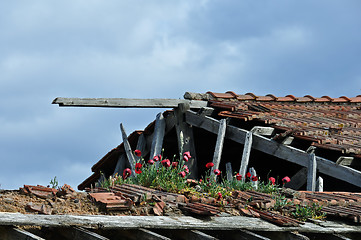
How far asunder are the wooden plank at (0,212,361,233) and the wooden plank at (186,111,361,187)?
10.7ft

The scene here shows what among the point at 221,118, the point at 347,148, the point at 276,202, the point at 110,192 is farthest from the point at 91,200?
the point at 221,118

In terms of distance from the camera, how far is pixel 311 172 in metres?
9.90

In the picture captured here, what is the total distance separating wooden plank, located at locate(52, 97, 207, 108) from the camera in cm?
1062

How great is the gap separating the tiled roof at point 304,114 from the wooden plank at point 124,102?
20cm

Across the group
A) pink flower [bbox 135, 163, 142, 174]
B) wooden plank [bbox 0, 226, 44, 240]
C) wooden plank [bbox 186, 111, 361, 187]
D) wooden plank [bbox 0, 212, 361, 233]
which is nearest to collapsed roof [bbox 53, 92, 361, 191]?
wooden plank [bbox 186, 111, 361, 187]

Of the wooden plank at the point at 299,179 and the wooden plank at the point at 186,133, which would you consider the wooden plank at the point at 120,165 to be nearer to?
the wooden plank at the point at 186,133

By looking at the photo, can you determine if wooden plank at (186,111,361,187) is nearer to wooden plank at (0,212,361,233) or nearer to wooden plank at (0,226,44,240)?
wooden plank at (0,212,361,233)

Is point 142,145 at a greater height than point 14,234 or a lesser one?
greater

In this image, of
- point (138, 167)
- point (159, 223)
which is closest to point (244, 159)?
point (138, 167)

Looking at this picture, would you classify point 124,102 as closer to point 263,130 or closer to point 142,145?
point 142,145

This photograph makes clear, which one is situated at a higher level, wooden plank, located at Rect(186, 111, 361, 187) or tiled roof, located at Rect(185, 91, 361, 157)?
tiled roof, located at Rect(185, 91, 361, 157)

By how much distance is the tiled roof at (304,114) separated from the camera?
10508 millimetres

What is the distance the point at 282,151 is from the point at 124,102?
3269 millimetres

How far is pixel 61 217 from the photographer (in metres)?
4.71
